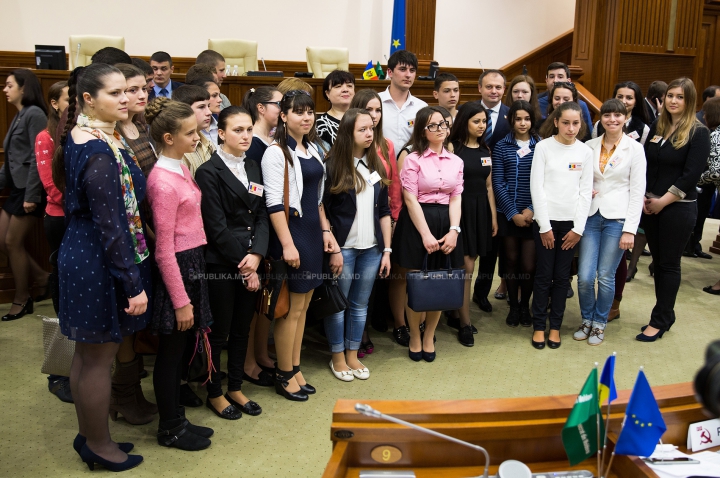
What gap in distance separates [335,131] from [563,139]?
135 cm

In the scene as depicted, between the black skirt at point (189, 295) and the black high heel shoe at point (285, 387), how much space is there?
0.61 meters

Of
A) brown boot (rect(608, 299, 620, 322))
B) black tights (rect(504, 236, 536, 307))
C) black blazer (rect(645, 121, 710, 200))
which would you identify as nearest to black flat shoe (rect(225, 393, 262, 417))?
black tights (rect(504, 236, 536, 307))

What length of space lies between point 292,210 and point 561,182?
166 cm

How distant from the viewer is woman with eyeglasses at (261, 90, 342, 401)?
2.93 metres

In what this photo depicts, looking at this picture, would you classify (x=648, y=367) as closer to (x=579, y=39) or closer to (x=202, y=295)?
(x=202, y=295)

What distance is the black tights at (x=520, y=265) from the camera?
404cm

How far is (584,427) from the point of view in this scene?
60.4 inches

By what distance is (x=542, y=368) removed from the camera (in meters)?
3.59

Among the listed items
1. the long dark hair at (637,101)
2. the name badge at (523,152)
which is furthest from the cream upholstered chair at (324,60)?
the name badge at (523,152)

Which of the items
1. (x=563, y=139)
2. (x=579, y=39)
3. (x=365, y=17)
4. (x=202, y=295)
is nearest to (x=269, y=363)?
(x=202, y=295)

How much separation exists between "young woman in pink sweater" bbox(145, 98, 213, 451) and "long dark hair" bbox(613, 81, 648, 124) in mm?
3138

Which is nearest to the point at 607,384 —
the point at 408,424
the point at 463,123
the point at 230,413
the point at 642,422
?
the point at 642,422

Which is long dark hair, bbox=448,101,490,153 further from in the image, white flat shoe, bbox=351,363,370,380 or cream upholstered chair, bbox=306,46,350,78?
cream upholstered chair, bbox=306,46,350,78

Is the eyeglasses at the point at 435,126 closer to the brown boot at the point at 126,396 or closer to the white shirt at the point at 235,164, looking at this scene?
the white shirt at the point at 235,164
